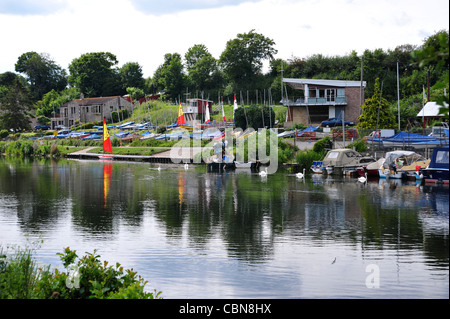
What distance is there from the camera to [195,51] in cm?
11900

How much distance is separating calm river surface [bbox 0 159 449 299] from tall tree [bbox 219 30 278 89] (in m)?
60.6

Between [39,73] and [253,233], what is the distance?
140 meters

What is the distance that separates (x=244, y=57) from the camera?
9806cm

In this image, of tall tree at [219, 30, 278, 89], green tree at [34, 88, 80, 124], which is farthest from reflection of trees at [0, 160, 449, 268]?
green tree at [34, 88, 80, 124]

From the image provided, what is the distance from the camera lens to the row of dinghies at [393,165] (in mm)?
35656

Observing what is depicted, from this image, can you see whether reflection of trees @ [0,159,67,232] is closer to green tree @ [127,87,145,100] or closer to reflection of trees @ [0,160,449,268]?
reflection of trees @ [0,160,449,268]

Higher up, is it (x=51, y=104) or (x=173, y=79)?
(x=173, y=79)

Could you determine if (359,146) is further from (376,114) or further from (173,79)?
(173,79)

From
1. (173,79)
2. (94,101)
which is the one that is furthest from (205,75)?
(94,101)

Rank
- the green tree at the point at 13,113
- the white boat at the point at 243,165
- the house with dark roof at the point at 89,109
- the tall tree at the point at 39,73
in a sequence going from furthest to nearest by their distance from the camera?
the tall tree at the point at 39,73 < the house with dark roof at the point at 89,109 < the green tree at the point at 13,113 < the white boat at the point at 243,165

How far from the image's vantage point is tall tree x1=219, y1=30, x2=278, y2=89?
97.8m

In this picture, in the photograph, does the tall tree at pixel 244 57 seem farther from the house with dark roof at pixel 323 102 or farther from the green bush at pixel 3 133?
the green bush at pixel 3 133

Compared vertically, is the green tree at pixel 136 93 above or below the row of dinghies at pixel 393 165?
above

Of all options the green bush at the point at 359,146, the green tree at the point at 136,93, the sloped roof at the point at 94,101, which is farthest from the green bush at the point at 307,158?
the green tree at the point at 136,93
